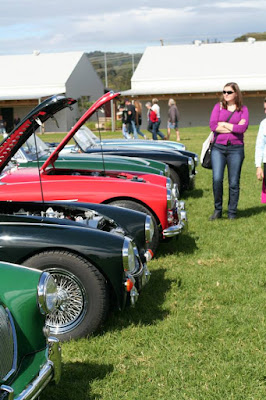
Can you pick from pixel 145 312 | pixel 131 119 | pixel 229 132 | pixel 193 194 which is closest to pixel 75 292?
pixel 145 312

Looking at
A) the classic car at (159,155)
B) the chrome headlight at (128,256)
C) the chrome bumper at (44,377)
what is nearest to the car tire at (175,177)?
the classic car at (159,155)

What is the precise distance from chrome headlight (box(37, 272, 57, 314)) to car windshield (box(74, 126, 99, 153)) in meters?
7.64

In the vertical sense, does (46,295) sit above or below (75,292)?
above

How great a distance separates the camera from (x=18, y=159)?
8.97 m

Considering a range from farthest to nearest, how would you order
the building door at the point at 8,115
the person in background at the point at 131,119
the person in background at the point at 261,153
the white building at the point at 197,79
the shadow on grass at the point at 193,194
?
the building door at the point at 8,115
the white building at the point at 197,79
the person in background at the point at 131,119
the shadow on grass at the point at 193,194
the person in background at the point at 261,153

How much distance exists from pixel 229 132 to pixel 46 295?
5552 millimetres

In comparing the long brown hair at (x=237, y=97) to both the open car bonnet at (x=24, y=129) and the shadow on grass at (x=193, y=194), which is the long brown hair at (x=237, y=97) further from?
the open car bonnet at (x=24, y=129)

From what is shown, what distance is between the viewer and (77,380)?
13.2ft

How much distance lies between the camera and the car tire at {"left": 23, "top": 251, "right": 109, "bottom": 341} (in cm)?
451

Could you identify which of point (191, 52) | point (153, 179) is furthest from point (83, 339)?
A: point (191, 52)

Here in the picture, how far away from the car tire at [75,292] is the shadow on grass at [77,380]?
381mm

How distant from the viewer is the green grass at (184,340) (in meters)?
3.89

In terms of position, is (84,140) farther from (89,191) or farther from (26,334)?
(26,334)

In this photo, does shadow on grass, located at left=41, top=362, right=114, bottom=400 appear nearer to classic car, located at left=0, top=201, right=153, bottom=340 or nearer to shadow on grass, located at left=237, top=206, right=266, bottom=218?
classic car, located at left=0, top=201, right=153, bottom=340
